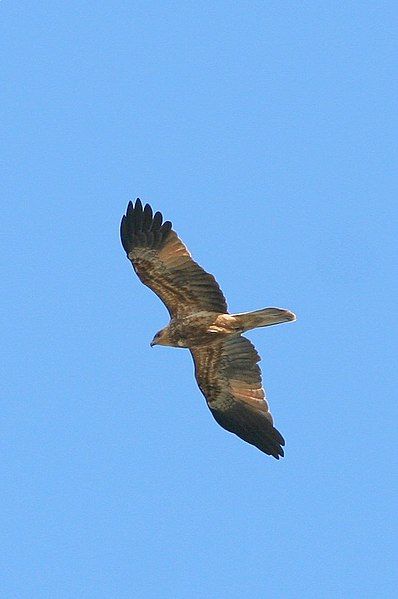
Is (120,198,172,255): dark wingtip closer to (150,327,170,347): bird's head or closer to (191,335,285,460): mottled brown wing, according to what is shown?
(150,327,170,347): bird's head

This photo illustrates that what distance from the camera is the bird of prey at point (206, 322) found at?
22.0 metres

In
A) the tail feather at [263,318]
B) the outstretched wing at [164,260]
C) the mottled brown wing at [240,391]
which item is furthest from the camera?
the mottled brown wing at [240,391]

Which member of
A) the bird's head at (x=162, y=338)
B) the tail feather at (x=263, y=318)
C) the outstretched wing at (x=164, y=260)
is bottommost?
the bird's head at (x=162, y=338)

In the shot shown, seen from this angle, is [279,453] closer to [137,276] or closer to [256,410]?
[256,410]

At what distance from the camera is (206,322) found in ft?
73.2

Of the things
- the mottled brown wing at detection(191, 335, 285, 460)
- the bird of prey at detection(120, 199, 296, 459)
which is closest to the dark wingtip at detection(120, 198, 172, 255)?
the bird of prey at detection(120, 199, 296, 459)

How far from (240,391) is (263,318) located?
76.6 inches

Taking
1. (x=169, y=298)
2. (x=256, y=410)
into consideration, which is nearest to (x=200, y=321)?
(x=169, y=298)

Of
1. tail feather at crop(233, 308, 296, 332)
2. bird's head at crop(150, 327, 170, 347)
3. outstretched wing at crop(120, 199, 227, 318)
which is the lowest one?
bird's head at crop(150, 327, 170, 347)

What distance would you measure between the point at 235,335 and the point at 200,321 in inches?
24.5

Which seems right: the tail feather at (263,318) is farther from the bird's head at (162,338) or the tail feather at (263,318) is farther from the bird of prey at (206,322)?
the bird's head at (162,338)

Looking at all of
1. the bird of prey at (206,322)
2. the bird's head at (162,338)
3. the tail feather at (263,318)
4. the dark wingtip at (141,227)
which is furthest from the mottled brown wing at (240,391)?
the dark wingtip at (141,227)

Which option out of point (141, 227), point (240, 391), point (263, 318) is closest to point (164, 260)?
point (141, 227)

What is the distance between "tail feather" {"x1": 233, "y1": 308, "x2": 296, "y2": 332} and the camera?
71.1ft
